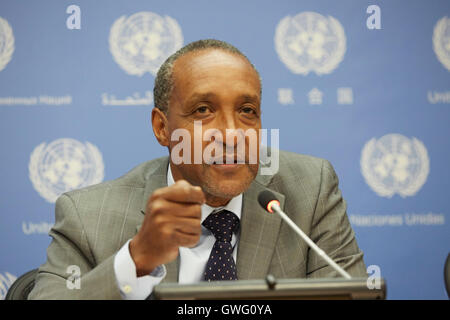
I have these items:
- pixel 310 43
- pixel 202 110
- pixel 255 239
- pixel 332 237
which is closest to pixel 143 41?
pixel 310 43

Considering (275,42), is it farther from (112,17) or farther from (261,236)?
(261,236)

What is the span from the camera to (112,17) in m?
2.89

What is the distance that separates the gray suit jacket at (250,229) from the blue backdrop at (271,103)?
0.93 metres

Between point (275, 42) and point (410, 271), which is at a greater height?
point (275, 42)

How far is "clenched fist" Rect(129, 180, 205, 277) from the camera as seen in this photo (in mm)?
1261

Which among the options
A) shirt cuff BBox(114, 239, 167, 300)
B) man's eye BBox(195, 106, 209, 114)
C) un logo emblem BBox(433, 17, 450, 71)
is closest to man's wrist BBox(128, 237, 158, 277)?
shirt cuff BBox(114, 239, 167, 300)

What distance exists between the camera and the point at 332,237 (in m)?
1.85

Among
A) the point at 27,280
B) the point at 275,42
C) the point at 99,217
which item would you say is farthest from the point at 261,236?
the point at 275,42

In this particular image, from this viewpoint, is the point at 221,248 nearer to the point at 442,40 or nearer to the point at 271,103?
the point at 271,103

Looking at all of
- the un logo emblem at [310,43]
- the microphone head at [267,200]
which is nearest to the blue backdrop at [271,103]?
the un logo emblem at [310,43]

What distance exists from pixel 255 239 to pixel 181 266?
0.93 feet

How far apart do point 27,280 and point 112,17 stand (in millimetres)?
1608

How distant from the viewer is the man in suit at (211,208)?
1657 mm

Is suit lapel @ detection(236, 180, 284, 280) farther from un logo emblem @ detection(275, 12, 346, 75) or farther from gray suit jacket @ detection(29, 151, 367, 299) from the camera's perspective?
un logo emblem @ detection(275, 12, 346, 75)
